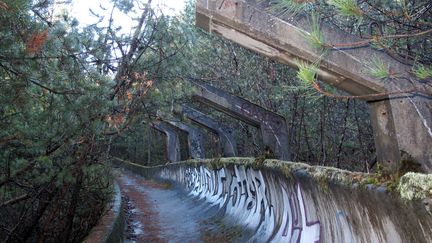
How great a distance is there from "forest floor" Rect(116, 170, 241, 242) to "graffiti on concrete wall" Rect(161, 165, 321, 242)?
0.40 m

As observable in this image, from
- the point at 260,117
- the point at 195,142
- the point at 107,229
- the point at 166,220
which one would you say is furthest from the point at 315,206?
the point at 195,142

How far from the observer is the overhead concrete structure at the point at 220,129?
16656 millimetres

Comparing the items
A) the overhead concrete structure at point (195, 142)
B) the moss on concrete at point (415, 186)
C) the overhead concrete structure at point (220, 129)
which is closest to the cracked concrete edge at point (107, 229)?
the moss on concrete at point (415, 186)

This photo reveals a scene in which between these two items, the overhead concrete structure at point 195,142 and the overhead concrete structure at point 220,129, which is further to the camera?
the overhead concrete structure at point 195,142

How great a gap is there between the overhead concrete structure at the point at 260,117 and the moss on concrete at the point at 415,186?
336 inches

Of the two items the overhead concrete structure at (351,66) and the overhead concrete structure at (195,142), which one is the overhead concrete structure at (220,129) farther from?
the overhead concrete structure at (351,66)

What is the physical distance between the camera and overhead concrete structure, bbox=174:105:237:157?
656 inches

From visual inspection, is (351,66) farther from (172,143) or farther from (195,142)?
(172,143)

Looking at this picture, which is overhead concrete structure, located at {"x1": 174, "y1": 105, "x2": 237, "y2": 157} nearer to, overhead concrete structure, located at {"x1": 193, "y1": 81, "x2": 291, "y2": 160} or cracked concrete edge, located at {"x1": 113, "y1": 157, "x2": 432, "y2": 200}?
overhead concrete structure, located at {"x1": 193, "y1": 81, "x2": 291, "y2": 160}

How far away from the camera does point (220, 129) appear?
17625 millimetres

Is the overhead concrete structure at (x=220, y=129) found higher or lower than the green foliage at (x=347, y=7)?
higher

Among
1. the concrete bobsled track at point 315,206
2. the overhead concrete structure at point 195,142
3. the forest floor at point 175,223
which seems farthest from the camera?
the overhead concrete structure at point 195,142

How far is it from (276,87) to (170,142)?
602 inches

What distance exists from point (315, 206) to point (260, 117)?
7.13m
